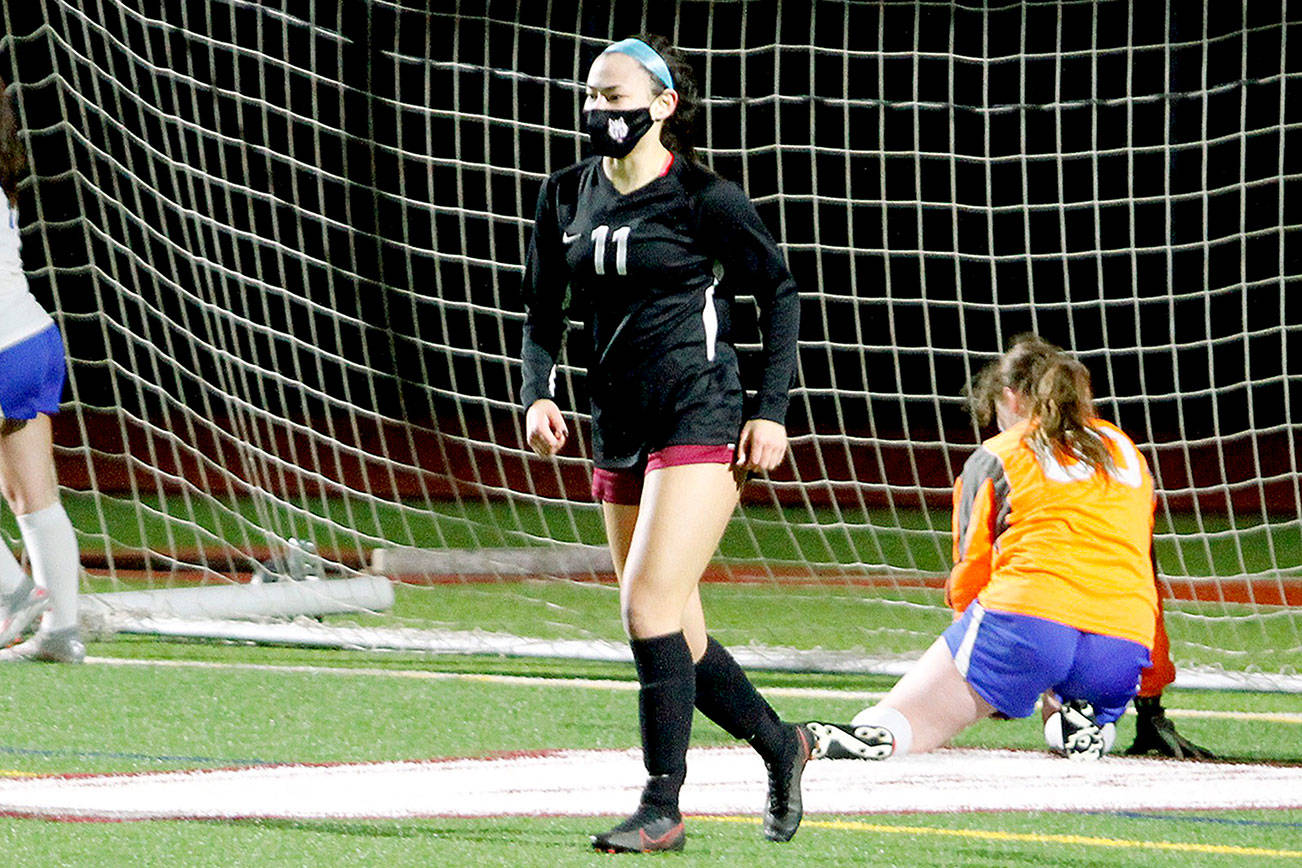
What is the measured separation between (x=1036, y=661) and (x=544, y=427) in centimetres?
142

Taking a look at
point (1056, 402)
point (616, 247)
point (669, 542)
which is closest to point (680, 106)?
point (616, 247)

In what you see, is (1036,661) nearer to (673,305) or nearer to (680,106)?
(673,305)

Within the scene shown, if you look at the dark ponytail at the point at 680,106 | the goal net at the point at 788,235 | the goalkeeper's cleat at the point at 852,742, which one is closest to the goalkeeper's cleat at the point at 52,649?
the goalkeeper's cleat at the point at 852,742

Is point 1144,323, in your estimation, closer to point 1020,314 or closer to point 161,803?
point 1020,314

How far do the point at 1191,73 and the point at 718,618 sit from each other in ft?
32.5

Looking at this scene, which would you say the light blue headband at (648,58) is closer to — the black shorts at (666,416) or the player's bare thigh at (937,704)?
the black shorts at (666,416)

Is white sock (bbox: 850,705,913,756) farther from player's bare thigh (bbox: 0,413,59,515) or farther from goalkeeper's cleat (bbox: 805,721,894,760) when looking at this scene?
player's bare thigh (bbox: 0,413,59,515)

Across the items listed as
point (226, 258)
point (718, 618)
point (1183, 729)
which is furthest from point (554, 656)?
point (226, 258)

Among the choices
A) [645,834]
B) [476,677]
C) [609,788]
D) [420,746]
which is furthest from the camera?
[476,677]

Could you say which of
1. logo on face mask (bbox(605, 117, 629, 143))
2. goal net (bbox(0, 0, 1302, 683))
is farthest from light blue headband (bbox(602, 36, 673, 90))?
goal net (bbox(0, 0, 1302, 683))

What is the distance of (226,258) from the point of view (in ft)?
46.8

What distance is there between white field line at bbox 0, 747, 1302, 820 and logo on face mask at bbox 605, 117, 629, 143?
1.32m

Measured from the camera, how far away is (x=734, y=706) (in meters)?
3.77

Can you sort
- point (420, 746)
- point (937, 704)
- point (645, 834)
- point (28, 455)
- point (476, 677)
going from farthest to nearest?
point (476, 677)
point (28, 455)
point (420, 746)
point (937, 704)
point (645, 834)
